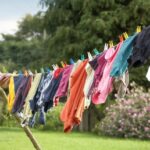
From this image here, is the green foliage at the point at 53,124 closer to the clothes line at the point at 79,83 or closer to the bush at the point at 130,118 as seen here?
the bush at the point at 130,118

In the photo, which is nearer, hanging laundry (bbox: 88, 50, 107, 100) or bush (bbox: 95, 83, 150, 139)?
hanging laundry (bbox: 88, 50, 107, 100)

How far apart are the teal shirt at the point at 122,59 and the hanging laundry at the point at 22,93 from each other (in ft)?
9.11

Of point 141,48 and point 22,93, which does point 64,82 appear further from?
point 141,48

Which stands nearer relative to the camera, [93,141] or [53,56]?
[93,141]

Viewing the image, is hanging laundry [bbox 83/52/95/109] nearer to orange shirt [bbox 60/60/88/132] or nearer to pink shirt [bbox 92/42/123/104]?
orange shirt [bbox 60/60/88/132]

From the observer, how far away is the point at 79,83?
639 centimetres

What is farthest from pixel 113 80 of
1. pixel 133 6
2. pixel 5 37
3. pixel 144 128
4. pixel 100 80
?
pixel 5 37

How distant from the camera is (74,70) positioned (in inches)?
258

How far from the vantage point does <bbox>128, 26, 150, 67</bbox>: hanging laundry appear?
16.8ft

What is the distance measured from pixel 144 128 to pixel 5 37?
140ft

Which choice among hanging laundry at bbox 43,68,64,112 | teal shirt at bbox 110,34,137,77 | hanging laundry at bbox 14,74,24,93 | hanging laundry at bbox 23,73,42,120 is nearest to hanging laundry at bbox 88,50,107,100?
teal shirt at bbox 110,34,137,77

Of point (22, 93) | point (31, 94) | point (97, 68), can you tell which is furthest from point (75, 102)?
point (22, 93)

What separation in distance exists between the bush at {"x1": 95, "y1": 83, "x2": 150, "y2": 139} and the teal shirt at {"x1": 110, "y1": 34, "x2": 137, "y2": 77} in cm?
1095

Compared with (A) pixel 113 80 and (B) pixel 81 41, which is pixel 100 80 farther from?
(B) pixel 81 41
